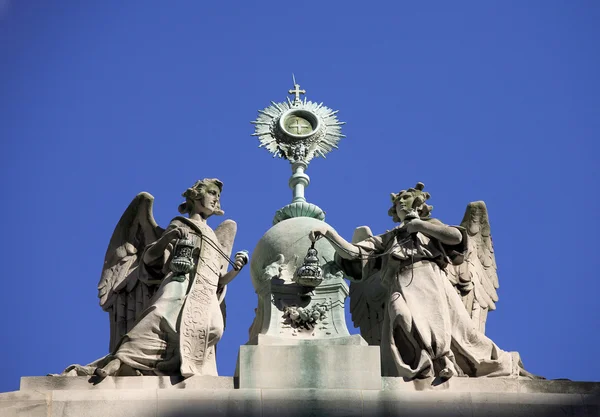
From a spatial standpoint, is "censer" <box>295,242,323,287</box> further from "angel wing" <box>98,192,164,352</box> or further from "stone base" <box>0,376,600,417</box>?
"angel wing" <box>98,192,164,352</box>

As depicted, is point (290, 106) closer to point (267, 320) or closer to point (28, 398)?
point (267, 320)

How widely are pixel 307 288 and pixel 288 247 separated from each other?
98cm

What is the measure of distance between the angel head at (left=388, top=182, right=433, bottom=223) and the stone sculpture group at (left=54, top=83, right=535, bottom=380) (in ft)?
0.05

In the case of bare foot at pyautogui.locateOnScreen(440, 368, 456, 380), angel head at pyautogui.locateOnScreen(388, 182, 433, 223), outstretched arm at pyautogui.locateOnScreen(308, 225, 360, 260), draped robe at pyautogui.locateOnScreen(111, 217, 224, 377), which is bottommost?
bare foot at pyautogui.locateOnScreen(440, 368, 456, 380)

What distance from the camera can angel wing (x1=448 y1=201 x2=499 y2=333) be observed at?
26.7m

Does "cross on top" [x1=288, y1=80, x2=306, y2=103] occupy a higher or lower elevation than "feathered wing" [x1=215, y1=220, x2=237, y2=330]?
higher

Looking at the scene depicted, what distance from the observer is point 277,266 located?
26.0 m

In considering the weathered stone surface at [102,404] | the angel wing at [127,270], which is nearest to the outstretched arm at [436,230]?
the angel wing at [127,270]

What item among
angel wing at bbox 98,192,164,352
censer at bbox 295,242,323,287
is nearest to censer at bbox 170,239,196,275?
angel wing at bbox 98,192,164,352

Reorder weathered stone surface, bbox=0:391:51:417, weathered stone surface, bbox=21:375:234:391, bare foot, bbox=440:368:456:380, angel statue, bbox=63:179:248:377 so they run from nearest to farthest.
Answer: weathered stone surface, bbox=0:391:51:417 < weathered stone surface, bbox=21:375:234:391 < bare foot, bbox=440:368:456:380 < angel statue, bbox=63:179:248:377

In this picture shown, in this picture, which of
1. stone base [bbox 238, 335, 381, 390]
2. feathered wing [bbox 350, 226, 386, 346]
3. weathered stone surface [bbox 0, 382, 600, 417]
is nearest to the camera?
weathered stone surface [bbox 0, 382, 600, 417]

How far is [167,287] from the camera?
2528 centimetres

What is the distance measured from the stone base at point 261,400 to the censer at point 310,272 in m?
2.07

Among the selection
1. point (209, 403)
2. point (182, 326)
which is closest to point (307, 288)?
point (182, 326)
